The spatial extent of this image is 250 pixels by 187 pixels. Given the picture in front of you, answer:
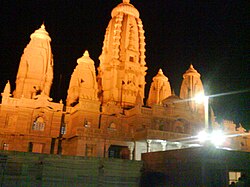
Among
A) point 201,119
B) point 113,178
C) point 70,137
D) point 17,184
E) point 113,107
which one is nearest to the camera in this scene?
point 17,184

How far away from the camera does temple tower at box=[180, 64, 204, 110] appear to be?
57291mm

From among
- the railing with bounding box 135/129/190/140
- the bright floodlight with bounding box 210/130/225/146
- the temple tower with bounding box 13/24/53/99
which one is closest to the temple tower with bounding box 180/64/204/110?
the bright floodlight with bounding box 210/130/225/146

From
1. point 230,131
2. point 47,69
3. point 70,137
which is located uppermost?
point 47,69

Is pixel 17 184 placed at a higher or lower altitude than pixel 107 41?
lower

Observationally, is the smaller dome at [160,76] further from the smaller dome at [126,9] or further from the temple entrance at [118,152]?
the temple entrance at [118,152]

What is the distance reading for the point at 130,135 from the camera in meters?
39.5

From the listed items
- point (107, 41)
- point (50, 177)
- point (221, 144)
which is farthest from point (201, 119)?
point (50, 177)

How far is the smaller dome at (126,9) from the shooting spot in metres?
56.4

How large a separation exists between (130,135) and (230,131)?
85.5 ft

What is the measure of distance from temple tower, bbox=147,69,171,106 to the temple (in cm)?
21

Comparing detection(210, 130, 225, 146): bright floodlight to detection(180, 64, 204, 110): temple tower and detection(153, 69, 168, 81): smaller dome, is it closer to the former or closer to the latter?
detection(180, 64, 204, 110): temple tower

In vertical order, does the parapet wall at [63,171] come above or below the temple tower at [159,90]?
below

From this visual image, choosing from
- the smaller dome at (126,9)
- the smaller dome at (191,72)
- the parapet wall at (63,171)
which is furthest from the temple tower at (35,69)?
the smaller dome at (191,72)

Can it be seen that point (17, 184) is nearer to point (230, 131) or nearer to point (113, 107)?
point (113, 107)
